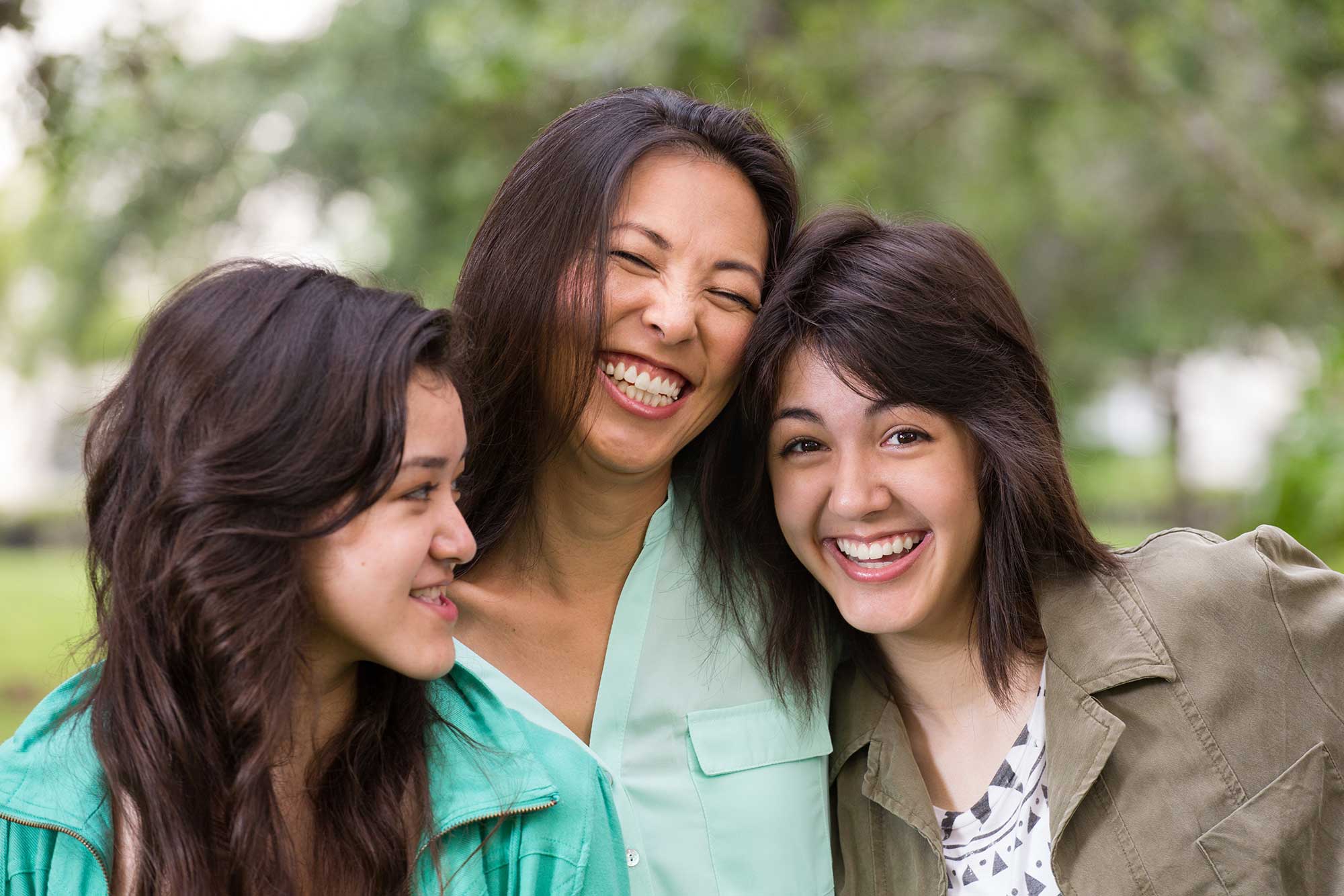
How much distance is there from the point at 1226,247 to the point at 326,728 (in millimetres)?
15505

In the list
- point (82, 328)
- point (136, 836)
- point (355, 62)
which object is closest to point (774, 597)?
point (136, 836)

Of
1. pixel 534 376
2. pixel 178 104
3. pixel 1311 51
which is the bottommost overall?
pixel 534 376

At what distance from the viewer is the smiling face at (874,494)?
264 centimetres

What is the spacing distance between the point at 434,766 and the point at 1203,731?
1.43 m

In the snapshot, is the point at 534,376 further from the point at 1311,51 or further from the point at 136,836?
the point at 1311,51

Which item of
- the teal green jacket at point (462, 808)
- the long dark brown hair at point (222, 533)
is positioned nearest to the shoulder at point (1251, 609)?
the teal green jacket at point (462, 808)

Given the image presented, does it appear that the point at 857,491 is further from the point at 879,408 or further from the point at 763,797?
the point at 763,797

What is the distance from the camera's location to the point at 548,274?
2.69m

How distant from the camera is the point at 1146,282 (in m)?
16.4

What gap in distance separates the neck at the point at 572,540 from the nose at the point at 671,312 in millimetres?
379

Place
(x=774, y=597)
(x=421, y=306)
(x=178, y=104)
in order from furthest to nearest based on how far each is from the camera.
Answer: (x=178, y=104)
(x=774, y=597)
(x=421, y=306)

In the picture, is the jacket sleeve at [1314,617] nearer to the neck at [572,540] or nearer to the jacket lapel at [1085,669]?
the jacket lapel at [1085,669]

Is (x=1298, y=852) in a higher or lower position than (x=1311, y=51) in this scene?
lower

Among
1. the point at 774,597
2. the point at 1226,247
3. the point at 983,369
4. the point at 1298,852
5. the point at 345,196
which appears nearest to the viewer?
the point at 1298,852
